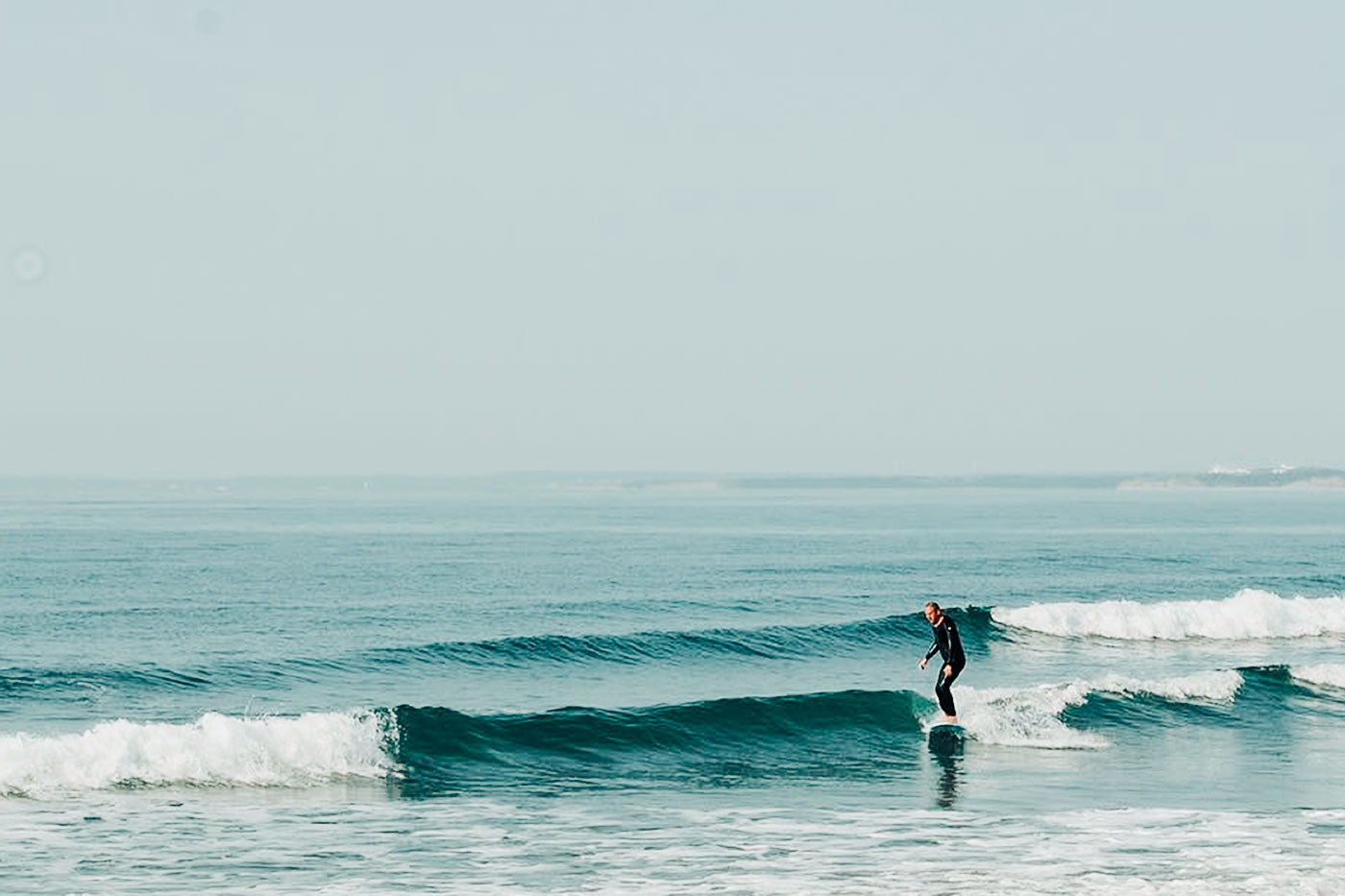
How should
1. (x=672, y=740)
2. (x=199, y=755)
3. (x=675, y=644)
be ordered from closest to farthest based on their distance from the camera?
(x=199, y=755)
(x=672, y=740)
(x=675, y=644)

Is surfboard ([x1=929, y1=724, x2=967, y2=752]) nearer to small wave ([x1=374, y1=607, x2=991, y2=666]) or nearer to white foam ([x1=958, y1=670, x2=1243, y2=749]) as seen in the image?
white foam ([x1=958, y1=670, x2=1243, y2=749])

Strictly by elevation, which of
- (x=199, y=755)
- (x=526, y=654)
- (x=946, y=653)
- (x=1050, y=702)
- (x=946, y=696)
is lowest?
(x=526, y=654)

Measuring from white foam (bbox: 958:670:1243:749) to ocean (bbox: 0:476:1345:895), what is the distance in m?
0.08

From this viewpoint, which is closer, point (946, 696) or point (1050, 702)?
point (946, 696)

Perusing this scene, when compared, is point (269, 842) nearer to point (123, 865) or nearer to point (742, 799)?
point (123, 865)

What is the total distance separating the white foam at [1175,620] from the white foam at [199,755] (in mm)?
26334

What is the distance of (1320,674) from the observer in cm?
3400

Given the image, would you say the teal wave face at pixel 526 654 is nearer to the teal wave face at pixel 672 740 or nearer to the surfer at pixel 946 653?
the teal wave face at pixel 672 740

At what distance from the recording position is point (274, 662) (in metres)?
35.0

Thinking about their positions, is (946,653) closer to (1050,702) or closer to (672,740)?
(1050,702)

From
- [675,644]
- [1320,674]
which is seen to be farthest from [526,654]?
[1320,674]

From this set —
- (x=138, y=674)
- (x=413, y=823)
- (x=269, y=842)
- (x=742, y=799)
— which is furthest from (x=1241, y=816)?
(x=138, y=674)

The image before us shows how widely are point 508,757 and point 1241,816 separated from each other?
11.0 m

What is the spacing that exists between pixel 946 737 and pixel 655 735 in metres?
5.02
